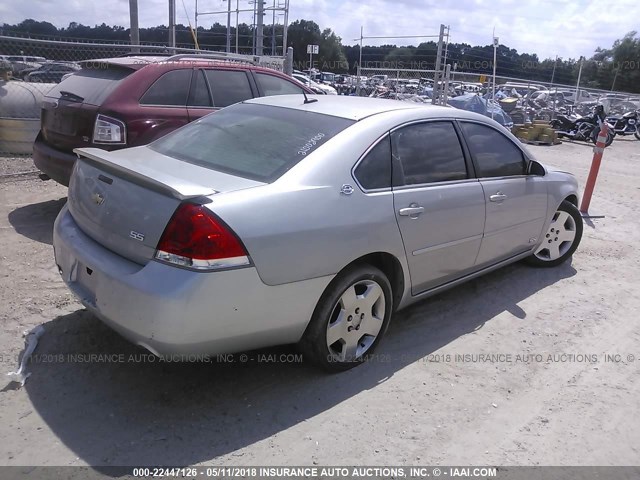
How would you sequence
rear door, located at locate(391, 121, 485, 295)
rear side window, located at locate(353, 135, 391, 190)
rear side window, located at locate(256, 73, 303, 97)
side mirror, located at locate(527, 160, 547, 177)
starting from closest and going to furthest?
1. rear side window, located at locate(353, 135, 391, 190)
2. rear door, located at locate(391, 121, 485, 295)
3. side mirror, located at locate(527, 160, 547, 177)
4. rear side window, located at locate(256, 73, 303, 97)

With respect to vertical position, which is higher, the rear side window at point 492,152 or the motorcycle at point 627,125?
the rear side window at point 492,152

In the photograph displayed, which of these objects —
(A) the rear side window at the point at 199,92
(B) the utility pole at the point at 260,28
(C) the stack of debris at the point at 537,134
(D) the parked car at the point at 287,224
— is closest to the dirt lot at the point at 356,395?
(D) the parked car at the point at 287,224

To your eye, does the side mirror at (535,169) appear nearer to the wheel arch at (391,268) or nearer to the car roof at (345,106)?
the car roof at (345,106)

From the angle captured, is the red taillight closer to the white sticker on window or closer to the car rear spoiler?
the car rear spoiler

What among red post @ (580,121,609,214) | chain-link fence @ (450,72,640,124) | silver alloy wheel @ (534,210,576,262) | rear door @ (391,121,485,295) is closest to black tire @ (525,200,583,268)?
silver alloy wheel @ (534,210,576,262)

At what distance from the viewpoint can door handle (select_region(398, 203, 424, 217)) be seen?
11.0 feet

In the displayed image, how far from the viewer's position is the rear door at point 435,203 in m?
3.47

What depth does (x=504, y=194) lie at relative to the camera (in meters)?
4.25

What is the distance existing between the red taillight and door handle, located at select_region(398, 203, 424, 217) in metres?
1.18

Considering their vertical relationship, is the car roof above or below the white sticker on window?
above

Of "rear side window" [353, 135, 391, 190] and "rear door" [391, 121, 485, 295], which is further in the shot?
"rear door" [391, 121, 485, 295]

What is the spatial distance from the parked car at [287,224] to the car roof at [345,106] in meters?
0.02

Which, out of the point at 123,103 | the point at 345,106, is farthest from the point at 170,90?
the point at 345,106

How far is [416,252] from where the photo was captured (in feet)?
11.5
